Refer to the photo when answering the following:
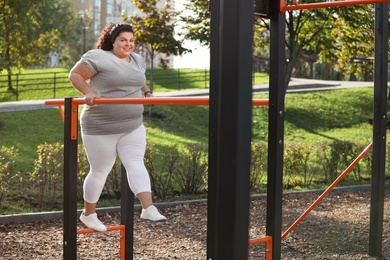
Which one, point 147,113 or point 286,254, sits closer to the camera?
point 286,254

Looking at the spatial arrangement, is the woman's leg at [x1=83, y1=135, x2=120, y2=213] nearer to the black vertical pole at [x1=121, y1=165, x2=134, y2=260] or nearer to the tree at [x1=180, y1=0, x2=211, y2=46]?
the black vertical pole at [x1=121, y1=165, x2=134, y2=260]

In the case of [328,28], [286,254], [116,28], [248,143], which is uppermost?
[328,28]

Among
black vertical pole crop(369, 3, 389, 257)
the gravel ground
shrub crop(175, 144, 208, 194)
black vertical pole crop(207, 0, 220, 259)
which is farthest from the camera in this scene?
shrub crop(175, 144, 208, 194)

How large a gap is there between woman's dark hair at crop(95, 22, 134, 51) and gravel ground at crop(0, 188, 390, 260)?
213 centimetres

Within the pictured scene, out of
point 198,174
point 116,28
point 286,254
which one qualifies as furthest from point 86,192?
point 198,174

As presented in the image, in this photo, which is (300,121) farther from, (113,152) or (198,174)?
(113,152)

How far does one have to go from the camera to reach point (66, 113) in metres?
4.96

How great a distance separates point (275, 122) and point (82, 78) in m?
1.27

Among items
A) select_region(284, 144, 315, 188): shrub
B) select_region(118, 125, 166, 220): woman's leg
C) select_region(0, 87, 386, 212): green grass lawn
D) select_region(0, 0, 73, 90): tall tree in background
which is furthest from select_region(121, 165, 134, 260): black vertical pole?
select_region(0, 87, 386, 212): green grass lawn

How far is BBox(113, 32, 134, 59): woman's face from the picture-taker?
15.8ft

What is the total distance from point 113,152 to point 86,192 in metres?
0.33

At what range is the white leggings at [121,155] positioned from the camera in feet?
15.9

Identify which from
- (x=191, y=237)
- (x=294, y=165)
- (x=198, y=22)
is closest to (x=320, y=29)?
(x=198, y=22)

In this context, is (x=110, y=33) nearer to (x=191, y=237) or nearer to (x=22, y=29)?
(x=191, y=237)
